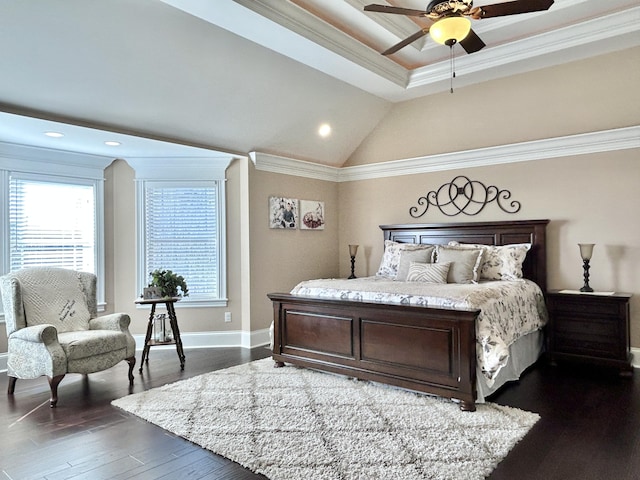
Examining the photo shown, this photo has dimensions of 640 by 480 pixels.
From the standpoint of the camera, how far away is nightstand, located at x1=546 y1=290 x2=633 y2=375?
4.04 metres

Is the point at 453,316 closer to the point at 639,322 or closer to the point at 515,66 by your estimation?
the point at 639,322

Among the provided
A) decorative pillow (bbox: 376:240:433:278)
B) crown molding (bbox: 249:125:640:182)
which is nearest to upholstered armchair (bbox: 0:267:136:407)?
crown molding (bbox: 249:125:640:182)

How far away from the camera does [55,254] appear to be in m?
5.03

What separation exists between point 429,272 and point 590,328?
157 centimetres

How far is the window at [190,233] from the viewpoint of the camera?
216 inches

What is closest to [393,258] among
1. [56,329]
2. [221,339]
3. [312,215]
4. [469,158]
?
[312,215]

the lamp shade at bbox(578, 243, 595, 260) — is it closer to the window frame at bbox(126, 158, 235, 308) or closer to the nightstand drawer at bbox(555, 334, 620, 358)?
the nightstand drawer at bbox(555, 334, 620, 358)

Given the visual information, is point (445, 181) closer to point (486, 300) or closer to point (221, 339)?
point (486, 300)

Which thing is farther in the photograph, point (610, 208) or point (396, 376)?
point (610, 208)

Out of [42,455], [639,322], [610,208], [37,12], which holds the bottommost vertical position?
[42,455]

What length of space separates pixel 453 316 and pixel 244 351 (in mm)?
2733

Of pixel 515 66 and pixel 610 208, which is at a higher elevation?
pixel 515 66

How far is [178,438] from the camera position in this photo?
9.18 ft

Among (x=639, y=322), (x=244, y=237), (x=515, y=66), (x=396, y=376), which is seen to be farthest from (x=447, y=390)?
(x=515, y=66)
